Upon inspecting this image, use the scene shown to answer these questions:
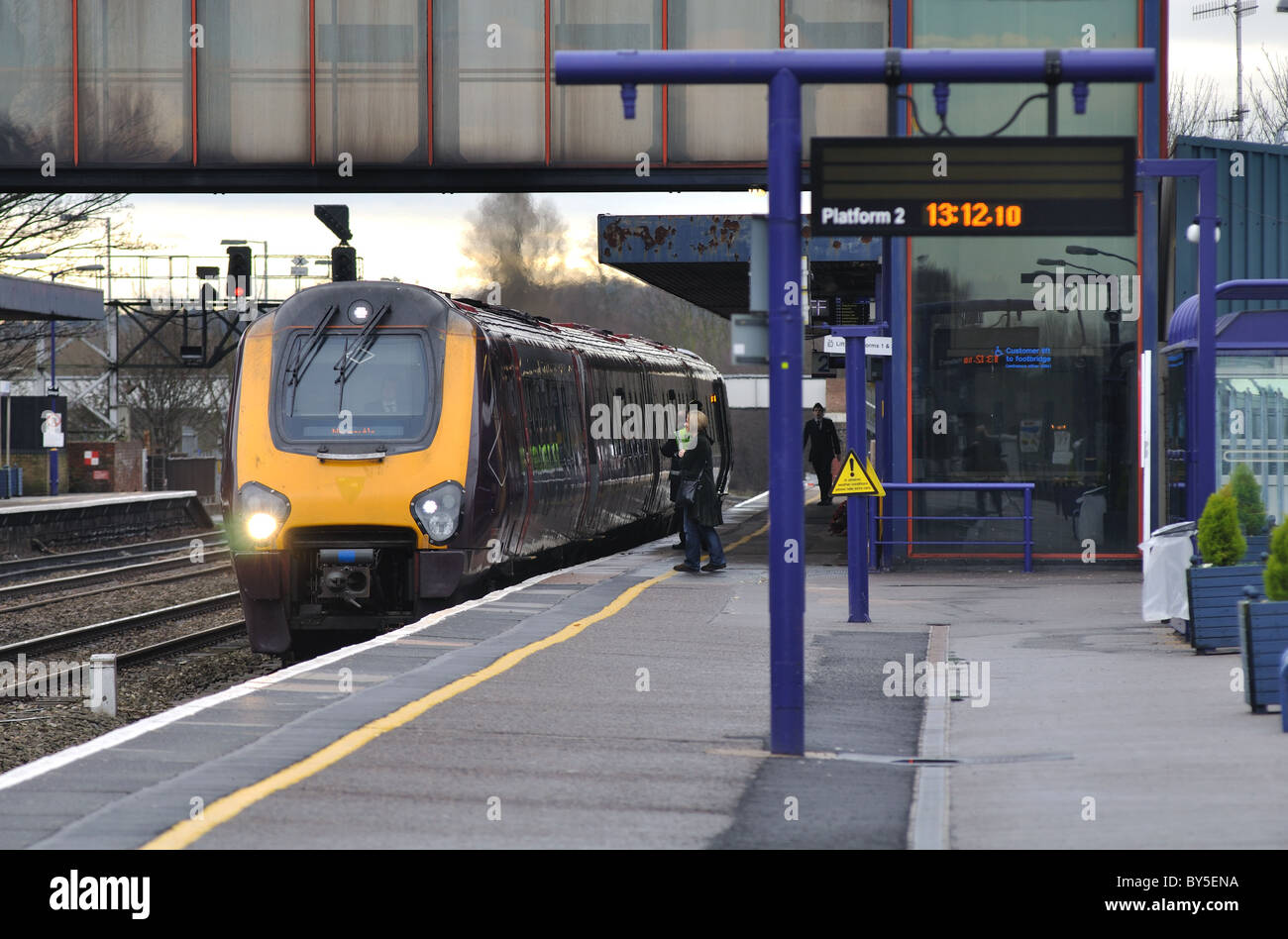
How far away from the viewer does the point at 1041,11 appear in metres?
19.9

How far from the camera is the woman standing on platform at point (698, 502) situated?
61.1 feet

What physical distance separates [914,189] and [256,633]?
27.4ft

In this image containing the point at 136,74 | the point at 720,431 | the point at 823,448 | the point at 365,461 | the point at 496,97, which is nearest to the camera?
the point at 365,461

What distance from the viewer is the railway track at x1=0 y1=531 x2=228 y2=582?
25.8 meters

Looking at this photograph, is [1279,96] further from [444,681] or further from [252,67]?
[444,681]

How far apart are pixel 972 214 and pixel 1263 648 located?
9.46 feet

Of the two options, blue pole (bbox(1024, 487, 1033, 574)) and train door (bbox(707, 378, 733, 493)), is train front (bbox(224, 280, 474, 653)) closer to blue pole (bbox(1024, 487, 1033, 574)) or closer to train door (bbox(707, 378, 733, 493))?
blue pole (bbox(1024, 487, 1033, 574))

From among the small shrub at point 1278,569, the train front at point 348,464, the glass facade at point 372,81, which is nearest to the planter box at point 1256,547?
the small shrub at point 1278,569

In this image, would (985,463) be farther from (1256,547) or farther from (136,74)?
(136,74)

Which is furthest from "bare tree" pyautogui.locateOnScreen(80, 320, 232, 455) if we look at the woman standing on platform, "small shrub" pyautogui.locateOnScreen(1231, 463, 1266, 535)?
"small shrub" pyautogui.locateOnScreen(1231, 463, 1266, 535)

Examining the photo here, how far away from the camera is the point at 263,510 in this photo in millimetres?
14875

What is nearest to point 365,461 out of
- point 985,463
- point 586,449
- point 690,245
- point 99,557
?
point 586,449

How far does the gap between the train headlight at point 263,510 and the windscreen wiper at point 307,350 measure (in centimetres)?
92
